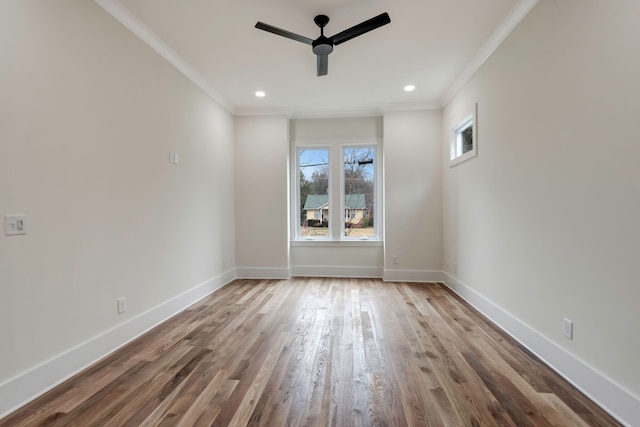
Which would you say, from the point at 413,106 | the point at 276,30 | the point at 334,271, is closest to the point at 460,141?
the point at 413,106

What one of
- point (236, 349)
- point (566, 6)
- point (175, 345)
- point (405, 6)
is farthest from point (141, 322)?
point (566, 6)

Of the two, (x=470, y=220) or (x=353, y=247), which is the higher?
(x=470, y=220)

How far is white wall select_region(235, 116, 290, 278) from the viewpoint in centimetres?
477

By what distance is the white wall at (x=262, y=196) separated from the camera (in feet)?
15.6

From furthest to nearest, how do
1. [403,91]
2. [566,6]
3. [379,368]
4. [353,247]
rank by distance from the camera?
[353,247], [403,91], [379,368], [566,6]

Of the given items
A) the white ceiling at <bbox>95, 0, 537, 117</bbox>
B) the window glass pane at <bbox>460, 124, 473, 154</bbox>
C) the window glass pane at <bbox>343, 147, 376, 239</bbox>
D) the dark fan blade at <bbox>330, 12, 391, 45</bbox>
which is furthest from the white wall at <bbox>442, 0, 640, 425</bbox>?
the window glass pane at <bbox>343, 147, 376, 239</bbox>

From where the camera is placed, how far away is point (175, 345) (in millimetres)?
2385

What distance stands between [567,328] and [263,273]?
3856mm

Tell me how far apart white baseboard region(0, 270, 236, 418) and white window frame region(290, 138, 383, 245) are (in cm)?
A: 246

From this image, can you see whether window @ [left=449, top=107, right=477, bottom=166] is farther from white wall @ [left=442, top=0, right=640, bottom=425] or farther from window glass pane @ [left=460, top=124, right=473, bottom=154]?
white wall @ [left=442, top=0, right=640, bottom=425]

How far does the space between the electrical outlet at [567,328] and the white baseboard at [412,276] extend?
258cm

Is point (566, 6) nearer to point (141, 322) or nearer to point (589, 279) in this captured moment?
point (589, 279)

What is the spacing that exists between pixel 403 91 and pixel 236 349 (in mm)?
3721

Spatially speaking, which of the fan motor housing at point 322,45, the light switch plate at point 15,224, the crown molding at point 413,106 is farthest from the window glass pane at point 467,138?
the light switch plate at point 15,224
